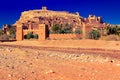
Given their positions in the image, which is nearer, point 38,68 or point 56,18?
point 38,68

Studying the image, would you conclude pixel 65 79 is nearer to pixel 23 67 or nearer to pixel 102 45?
Answer: pixel 23 67

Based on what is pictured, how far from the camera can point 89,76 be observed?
958 cm

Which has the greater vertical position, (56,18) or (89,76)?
(56,18)

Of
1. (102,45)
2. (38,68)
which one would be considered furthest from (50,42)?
(38,68)

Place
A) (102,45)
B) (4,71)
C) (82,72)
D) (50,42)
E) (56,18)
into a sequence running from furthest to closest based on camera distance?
(56,18) < (50,42) < (102,45) < (82,72) < (4,71)

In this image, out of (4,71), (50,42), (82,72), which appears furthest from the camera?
(50,42)

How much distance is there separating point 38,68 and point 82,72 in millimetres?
1582

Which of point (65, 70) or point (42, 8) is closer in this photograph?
point (65, 70)

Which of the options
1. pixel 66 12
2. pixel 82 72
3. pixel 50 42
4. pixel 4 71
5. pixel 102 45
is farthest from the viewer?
pixel 66 12

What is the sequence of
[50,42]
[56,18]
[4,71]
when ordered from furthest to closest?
[56,18]
[50,42]
[4,71]

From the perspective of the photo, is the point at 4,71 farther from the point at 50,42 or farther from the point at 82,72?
the point at 50,42

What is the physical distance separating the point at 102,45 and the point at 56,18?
9765 cm

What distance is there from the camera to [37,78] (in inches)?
351

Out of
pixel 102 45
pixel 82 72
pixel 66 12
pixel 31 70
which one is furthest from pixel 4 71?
pixel 66 12
